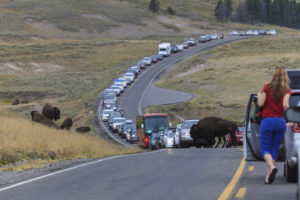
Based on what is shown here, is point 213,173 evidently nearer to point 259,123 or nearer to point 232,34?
point 259,123

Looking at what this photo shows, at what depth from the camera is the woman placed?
10.4m

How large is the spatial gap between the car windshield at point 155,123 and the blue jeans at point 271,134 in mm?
33624

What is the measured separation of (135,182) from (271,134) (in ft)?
9.64

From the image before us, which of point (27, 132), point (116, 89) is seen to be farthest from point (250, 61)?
point (27, 132)

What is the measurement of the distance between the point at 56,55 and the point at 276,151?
108m

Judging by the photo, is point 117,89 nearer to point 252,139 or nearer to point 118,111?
point 118,111

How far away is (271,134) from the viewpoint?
418 inches

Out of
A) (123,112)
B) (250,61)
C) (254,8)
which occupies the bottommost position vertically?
(123,112)

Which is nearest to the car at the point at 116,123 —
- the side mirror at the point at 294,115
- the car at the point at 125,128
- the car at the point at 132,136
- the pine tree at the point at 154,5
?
the car at the point at 125,128

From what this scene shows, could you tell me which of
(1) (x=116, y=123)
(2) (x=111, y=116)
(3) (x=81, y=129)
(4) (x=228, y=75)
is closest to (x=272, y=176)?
(3) (x=81, y=129)

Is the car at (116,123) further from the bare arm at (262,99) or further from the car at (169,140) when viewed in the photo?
the bare arm at (262,99)

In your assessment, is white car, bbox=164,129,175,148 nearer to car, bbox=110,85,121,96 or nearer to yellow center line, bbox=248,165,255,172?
yellow center line, bbox=248,165,255,172

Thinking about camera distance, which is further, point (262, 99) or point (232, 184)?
point (232, 184)

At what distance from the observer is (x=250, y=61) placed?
9231 centimetres
